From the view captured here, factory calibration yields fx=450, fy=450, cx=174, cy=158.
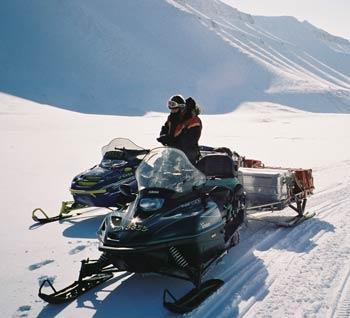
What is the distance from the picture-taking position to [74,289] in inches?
197

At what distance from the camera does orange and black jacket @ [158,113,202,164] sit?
708cm

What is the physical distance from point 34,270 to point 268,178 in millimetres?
4246

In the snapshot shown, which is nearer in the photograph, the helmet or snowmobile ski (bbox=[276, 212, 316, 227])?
the helmet

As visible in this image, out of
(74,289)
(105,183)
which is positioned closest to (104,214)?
(105,183)

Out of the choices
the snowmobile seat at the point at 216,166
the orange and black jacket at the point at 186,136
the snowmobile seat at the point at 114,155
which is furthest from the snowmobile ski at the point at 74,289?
the snowmobile seat at the point at 114,155

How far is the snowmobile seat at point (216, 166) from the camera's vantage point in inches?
262

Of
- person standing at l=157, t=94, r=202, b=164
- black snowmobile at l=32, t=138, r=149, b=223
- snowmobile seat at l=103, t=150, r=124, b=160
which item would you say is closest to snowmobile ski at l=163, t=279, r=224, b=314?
person standing at l=157, t=94, r=202, b=164

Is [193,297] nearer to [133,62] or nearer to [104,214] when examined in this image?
[104,214]

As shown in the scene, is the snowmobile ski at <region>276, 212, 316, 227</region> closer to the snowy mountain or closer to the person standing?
the person standing

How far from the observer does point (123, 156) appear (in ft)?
27.9

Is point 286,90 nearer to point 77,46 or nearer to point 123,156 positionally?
point 77,46

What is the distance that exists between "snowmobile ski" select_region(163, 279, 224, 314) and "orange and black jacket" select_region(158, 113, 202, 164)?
2.49m

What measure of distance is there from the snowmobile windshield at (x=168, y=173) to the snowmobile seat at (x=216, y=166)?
3.51ft

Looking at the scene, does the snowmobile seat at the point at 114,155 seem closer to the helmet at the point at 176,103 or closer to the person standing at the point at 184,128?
the person standing at the point at 184,128
